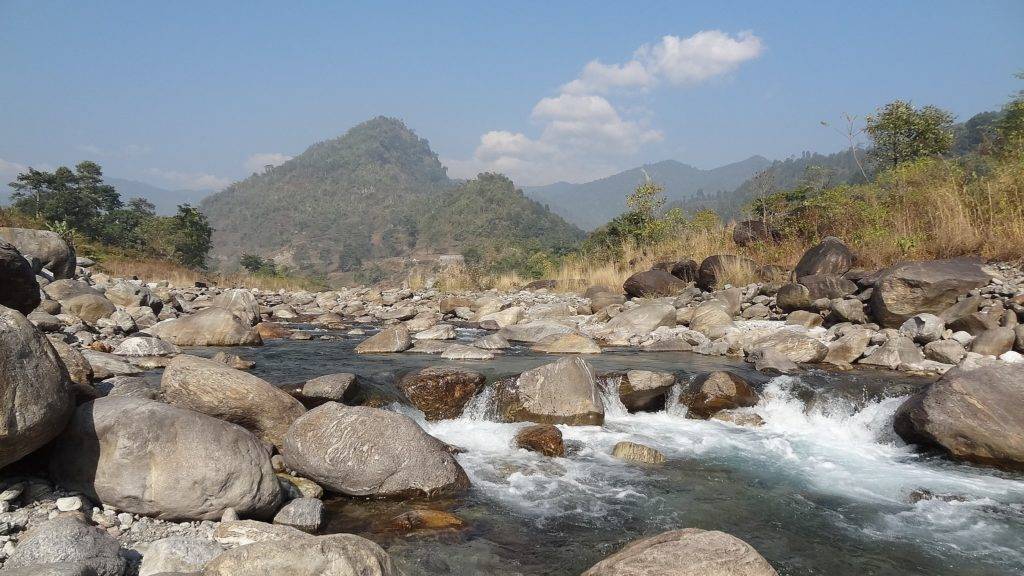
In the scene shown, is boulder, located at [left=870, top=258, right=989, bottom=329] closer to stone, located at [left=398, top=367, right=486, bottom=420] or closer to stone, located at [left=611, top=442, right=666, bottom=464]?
stone, located at [left=611, top=442, right=666, bottom=464]

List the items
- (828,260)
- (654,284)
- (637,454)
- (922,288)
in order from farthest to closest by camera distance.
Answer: (654,284) → (828,260) → (922,288) → (637,454)

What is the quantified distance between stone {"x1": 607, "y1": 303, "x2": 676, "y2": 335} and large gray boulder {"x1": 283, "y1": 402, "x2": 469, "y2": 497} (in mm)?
7459

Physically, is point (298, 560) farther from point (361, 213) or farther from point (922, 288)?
point (361, 213)

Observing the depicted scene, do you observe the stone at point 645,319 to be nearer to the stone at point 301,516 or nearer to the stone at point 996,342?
the stone at point 996,342

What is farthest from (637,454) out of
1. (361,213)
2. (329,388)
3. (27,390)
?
(361,213)

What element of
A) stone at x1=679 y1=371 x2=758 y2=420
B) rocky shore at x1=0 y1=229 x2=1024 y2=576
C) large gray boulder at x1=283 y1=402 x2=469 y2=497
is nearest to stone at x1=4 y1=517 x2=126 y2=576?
rocky shore at x1=0 y1=229 x2=1024 y2=576

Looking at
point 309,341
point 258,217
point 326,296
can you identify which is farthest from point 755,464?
point 258,217

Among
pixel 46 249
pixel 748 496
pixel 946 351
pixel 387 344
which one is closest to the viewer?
pixel 748 496

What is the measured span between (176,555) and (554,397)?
442 cm

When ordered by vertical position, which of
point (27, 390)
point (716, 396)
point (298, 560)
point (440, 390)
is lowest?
point (716, 396)

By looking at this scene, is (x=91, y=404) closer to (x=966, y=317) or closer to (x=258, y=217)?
(x=966, y=317)

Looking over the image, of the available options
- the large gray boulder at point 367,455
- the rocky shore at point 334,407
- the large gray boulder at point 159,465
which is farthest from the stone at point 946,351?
the large gray boulder at point 159,465

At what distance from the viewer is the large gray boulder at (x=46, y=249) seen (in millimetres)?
12906

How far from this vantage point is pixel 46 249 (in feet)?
44.3
